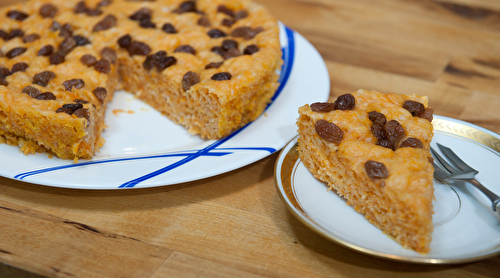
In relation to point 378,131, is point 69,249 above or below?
below

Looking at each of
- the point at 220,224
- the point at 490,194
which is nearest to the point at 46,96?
the point at 220,224

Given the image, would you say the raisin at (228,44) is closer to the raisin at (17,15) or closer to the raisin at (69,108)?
the raisin at (69,108)

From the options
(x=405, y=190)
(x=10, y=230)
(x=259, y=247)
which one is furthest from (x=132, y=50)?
(x=405, y=190)

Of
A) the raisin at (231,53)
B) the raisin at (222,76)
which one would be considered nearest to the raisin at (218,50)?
the raisin at (231,53)

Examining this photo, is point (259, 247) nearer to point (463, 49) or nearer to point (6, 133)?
point (6, 133)

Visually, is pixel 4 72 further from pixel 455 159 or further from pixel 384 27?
pixel 384 27

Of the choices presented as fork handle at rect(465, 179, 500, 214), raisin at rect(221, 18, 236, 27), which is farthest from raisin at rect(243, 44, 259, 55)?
fork handle at rect(465, 179, 500, 214)
